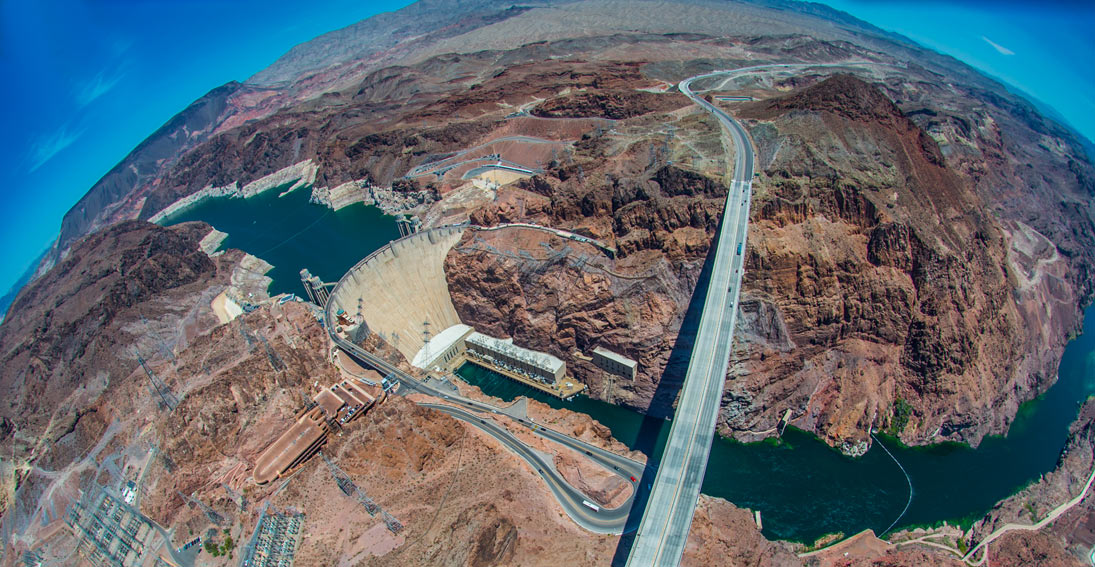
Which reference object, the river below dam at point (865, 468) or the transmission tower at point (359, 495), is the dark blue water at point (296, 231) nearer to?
the river below dam at point (865, 468)

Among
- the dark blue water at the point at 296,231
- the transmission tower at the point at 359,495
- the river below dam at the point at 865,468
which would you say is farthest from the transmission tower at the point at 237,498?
the dark blue water at the point at 296,231

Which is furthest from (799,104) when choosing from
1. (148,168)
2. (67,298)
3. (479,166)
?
(148,168)

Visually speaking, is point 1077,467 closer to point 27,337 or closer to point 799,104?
point 799,104

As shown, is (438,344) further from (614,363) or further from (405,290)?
(614,363)

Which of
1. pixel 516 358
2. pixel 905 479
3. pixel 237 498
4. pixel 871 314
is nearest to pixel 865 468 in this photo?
pixel 905 479

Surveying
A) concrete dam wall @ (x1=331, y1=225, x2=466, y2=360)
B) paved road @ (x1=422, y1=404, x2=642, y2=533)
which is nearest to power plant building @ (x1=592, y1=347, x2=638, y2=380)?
paved road @ (x1=422, y1=404, x2=642, y2=533)

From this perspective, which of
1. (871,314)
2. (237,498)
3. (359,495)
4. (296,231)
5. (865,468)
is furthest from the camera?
(296,231)

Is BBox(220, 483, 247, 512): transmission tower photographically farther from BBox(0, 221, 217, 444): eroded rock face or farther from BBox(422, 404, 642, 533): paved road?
BBox(0, 221, 217, 444): eroded rock face
